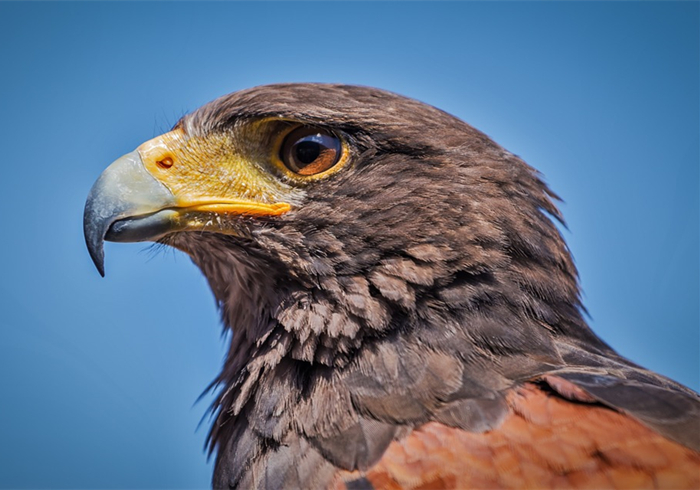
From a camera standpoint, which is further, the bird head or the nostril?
the nostril

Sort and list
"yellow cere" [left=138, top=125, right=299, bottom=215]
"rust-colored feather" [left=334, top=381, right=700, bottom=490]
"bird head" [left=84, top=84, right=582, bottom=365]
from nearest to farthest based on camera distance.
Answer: "rust-colored feather" [left=334, top=381, right=700, bottom=490] < "bird head" [left=84, top=84, right=582, bottom=365] < "yellow cere" [left=138, top=125, right=299, bottom=215]

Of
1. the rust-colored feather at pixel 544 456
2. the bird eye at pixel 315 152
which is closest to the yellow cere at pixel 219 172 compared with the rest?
the bird eye at pixel 315 152

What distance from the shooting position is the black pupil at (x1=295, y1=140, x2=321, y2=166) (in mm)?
2662

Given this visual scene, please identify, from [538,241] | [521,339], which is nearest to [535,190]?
[538,241]

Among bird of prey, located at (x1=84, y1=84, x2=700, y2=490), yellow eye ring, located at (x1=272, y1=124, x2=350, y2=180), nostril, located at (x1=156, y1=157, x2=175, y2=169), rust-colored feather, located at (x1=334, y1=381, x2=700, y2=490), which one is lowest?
rust-colored feather, located at (x1=334, y1=381, x2=700, y2=490)

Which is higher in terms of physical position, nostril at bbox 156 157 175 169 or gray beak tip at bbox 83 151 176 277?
nostril at bbox 156 157 175 169

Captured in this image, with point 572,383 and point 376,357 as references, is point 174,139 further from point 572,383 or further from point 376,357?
point 572,383

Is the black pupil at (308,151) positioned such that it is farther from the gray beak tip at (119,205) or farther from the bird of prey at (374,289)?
the gray beak tip at (119,205)

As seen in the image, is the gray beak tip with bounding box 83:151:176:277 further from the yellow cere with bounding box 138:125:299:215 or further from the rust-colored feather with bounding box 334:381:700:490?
the rust-colored feather with bounding box 334:381:700:490

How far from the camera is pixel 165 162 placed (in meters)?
2.74

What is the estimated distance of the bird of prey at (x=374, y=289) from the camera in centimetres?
216

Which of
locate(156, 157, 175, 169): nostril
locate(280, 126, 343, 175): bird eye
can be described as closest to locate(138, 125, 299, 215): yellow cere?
locate(156, 157, 175, 169): nostril

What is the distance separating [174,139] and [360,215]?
0.87 m

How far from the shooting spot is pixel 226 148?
276 cm
